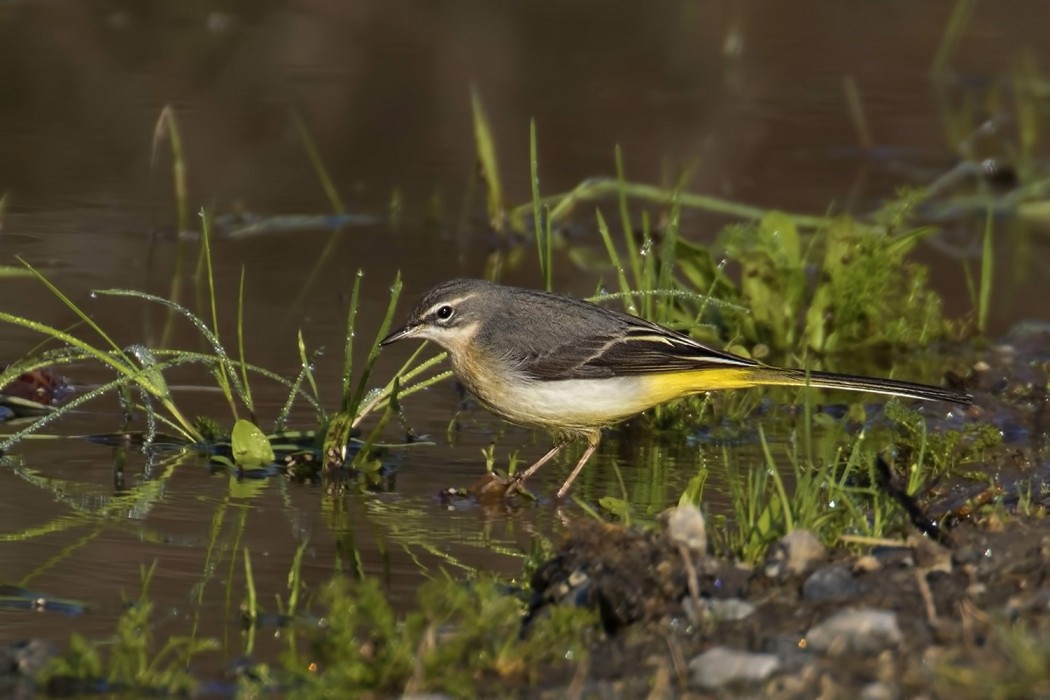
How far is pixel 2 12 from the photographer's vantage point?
1998 cm

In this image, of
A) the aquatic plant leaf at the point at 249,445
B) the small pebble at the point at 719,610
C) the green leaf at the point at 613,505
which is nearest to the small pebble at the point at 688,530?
the small pebble at the point at 719,610

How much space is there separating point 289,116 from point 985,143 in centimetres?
604

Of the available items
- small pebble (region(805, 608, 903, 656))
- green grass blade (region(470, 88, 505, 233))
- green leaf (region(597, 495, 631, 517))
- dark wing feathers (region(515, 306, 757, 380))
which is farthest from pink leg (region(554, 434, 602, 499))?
green grass blade (region(470, 88, 505, 233))

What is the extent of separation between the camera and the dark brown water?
6.83 m

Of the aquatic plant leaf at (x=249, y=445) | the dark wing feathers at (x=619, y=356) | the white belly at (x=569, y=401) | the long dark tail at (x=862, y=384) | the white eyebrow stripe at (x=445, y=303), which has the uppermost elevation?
the white eyebrow stripe at (x=445, y=303)

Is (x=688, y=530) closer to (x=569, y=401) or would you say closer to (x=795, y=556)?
(x=795, y=556)

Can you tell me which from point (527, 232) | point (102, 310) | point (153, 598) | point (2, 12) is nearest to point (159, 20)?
point (2, 12)

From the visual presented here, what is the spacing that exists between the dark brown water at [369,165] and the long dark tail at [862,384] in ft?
1.82

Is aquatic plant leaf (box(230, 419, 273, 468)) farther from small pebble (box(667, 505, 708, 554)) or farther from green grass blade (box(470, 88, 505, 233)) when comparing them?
green grass blade (box(470, 88, 505, 233))

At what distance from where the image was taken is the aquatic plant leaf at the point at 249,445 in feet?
25.2

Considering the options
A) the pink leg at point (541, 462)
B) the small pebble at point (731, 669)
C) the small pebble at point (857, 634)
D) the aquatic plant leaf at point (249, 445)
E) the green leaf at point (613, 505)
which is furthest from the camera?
the aquatic plant leaf at point (249, 445)

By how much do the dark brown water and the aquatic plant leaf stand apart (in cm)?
17

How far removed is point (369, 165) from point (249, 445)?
7.62 meters

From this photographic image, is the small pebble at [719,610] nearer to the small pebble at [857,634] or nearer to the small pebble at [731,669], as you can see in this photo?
the small pebble at [857,634]
